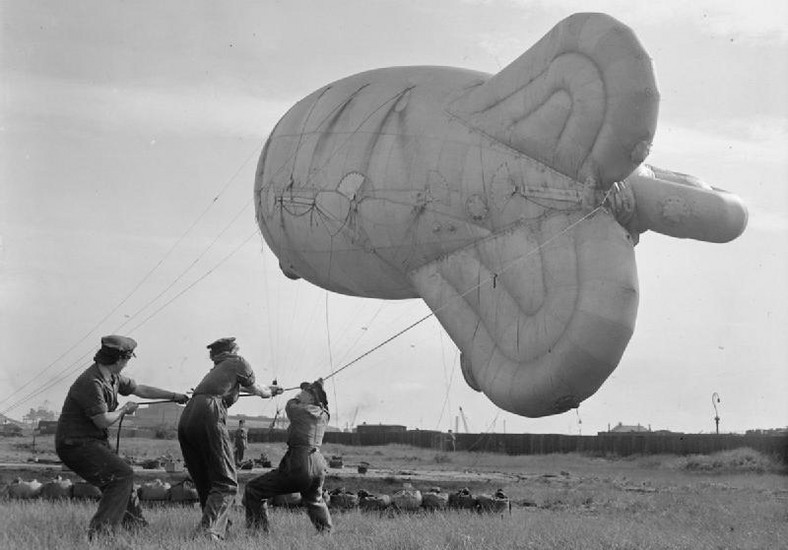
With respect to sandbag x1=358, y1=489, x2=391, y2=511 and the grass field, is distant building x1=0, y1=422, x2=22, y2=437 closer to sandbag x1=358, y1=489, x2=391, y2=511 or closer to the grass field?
the grass field

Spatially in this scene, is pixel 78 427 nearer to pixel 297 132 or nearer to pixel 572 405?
pixel 572 405

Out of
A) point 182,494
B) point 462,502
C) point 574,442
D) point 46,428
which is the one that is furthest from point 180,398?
point 46,428

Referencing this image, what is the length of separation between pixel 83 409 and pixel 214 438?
128 centimetres

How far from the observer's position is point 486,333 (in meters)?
16.5

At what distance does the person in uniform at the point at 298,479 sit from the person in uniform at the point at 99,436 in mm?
1297

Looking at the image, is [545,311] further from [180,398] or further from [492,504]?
[180,398]

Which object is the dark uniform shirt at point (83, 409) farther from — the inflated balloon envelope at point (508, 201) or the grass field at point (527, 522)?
the inflated balloon envelope at point (508, 201)

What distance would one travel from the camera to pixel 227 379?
33.6ft

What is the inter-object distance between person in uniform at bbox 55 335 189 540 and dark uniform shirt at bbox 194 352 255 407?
0.79 meters

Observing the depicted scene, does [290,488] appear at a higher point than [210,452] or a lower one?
lower

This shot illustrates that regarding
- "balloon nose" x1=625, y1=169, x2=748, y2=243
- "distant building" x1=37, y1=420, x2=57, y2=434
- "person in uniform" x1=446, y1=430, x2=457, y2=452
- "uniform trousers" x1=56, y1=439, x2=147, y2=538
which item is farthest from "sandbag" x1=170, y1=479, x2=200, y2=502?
"distant building" x1=37, y1=420, x2=57, y2=434

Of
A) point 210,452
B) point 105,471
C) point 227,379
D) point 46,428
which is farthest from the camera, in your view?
point 46,428

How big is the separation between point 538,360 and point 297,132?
7862 millimetres

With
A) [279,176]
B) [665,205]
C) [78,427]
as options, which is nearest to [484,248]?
[665,205]
